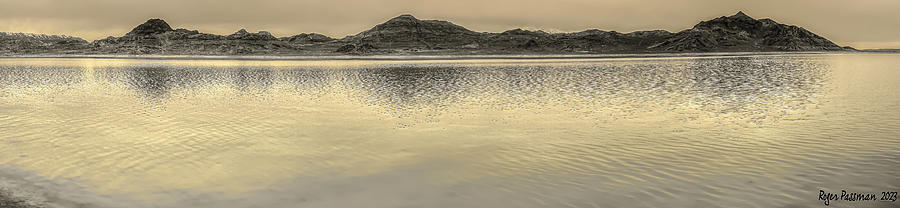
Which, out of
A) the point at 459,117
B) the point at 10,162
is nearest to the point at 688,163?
the point at 459,117

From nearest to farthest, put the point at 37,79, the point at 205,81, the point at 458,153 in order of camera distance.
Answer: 1. the point at 458,153
2. the point at 205,81
3. the point at 37,79

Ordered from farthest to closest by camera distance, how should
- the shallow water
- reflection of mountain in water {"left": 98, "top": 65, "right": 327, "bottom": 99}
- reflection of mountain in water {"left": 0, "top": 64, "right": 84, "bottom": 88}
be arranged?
reflection of mountain in water {"left": 0, "top": 64, "right": 84, "bottom": 88}, reflection of mountain in water {"left": 98, "top": 65, "right": 327, "bottom": 99}, the shallow water

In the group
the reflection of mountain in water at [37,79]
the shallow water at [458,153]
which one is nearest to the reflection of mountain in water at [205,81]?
the reflection of mountain in water at [37,79]

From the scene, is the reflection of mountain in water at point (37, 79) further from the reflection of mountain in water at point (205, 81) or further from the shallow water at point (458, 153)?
the shallow water at point (458, 153)

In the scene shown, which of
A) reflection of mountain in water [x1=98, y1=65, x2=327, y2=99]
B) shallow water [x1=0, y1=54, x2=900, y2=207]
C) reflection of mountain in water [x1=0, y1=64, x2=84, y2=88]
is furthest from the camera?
reflection of mountain in water [x1=0, y1=64, x2=84, y2=88]

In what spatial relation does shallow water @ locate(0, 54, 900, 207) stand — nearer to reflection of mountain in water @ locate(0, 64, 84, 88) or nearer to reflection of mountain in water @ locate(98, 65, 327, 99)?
reflection of mountain in water @ locate(98, 65, 327, 99)

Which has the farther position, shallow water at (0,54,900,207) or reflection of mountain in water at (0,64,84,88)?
reflection of mountain in water at (0,64,84,88)

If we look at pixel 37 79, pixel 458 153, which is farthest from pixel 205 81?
pixel 458 153

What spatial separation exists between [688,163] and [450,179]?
18.9 feet

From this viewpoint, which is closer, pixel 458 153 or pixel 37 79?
pixel 458 153

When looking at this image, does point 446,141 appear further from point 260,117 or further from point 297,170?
point 260,117

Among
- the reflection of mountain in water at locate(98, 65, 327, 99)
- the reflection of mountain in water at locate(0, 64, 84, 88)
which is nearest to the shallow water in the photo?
the reflection of mountain in water at locate(98, 65, 327, 99)

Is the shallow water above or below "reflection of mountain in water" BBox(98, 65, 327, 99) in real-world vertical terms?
below

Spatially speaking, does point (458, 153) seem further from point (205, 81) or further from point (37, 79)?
point (37, 79)
